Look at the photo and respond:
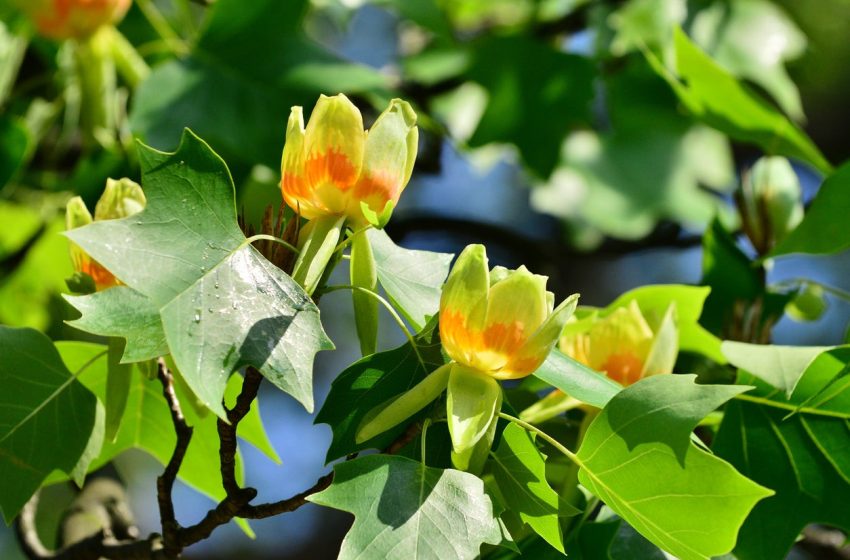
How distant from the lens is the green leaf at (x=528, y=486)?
577mm

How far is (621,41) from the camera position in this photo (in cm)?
145

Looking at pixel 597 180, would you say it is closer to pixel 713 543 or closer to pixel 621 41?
pixel 621 41

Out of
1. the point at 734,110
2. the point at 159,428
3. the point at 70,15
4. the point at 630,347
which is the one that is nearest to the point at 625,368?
the point at 630,347

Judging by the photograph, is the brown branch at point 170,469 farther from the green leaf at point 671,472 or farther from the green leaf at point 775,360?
the green leaf at point 775,360

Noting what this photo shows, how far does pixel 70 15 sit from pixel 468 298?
81 cm

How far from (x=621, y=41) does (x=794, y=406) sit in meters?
0.84

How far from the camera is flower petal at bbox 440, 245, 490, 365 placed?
555 mm

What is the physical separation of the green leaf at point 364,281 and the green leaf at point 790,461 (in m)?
0.26

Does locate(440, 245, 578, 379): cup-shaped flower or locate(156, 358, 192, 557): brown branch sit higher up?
locate(440, 245, 578, 379): cup-shaped flower

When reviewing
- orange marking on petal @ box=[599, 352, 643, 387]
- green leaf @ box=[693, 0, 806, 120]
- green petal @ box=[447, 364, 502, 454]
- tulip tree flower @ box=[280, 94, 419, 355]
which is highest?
tulip tree flower @ box=[280, 94, 419, 355]

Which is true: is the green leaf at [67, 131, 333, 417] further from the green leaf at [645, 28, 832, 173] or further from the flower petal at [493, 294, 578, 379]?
the green leaf at [645, 28, 832, 173]

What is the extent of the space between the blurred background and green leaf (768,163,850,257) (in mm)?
61

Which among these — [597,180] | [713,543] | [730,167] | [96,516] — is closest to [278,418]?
[597,180]

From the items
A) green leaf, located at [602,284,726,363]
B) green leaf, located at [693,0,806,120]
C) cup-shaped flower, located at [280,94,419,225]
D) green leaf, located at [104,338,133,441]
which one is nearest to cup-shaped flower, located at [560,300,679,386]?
green leaf, located at [602,284,726,363]
